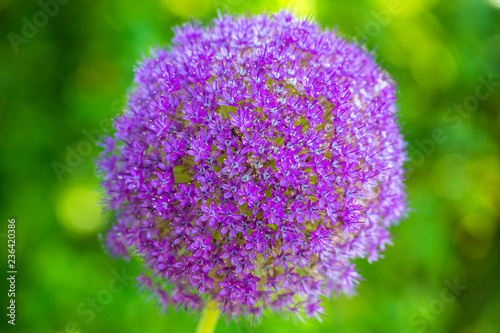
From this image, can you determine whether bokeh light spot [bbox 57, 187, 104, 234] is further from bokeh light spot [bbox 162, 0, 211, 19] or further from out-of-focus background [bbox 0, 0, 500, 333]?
bokeh light spot [bbox 162, 0, 211, 19]

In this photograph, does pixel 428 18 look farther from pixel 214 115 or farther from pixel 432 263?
pixel 214 115

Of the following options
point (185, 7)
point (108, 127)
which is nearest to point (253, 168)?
point (108, 127)

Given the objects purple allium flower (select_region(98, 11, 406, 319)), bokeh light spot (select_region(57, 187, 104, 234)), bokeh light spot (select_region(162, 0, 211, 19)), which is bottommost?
purple allium flower (select_region(98, 11, 406, 319))

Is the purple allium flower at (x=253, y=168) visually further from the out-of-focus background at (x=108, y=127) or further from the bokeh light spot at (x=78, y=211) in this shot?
the bokeh light spot at (x=78, y=211)

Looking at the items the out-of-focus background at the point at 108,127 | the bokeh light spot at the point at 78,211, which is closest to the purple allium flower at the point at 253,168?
the out-of-focus background at the point at 108,127

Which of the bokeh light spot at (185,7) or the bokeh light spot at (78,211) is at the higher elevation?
the bokeh light spot at (185,7)

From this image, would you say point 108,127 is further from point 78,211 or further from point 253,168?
point 253,168

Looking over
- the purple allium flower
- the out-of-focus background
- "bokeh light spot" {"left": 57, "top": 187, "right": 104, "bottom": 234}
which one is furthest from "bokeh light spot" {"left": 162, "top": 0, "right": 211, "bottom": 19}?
"bokeh light spot" {"left": 57, "top": 187, "right": 104, "bottom": 234}

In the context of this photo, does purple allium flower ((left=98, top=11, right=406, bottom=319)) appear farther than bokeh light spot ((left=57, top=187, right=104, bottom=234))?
No
